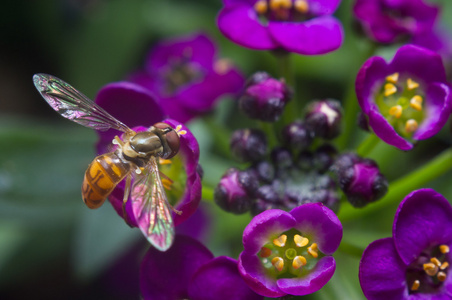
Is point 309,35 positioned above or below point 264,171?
above

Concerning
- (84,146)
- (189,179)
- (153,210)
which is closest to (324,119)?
(189,179)

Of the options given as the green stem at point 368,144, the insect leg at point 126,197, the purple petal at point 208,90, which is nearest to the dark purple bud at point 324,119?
the green stem at point 368,144

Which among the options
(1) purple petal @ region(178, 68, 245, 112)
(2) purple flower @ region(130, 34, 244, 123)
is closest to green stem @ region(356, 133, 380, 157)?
(1) purple petal @ region(178, 68, 245, 112)

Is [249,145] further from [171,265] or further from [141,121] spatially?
[171,265]

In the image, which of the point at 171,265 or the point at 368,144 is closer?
the point at 171,265

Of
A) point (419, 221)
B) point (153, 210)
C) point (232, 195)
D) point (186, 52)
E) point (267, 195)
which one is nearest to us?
point (153, 210)

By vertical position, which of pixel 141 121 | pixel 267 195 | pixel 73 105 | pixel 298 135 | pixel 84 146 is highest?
pixel 73 105
